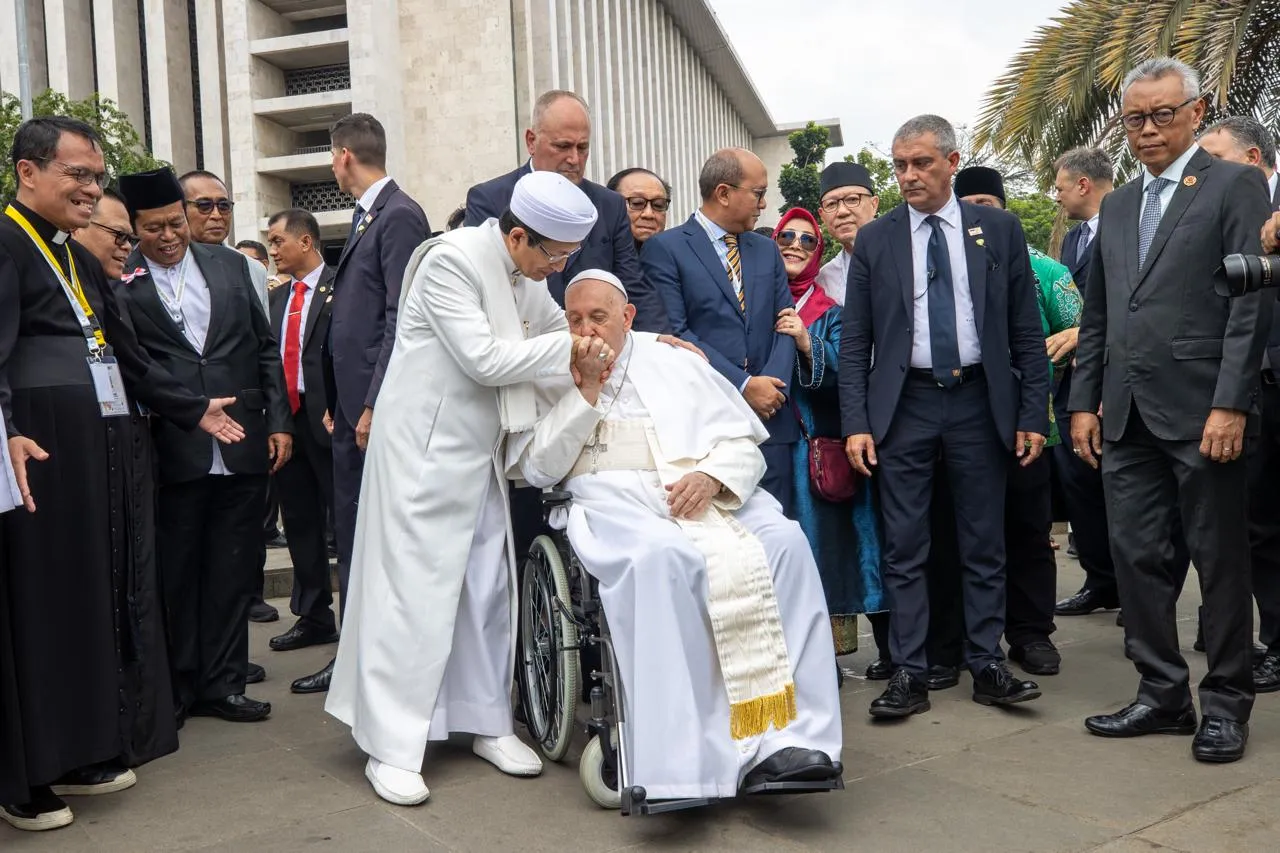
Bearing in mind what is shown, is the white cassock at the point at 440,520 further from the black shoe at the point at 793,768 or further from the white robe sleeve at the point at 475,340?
the black shoe at the point at 793,768

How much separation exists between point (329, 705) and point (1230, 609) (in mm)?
3205

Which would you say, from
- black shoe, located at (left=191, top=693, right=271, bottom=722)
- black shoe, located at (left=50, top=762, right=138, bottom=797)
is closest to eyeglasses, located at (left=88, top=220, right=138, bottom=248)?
black shoe, located at (left=191, top=693, right=271, bottom=722)

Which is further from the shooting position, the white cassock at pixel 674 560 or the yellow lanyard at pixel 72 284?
the yellow lanyard at pixel 72 284

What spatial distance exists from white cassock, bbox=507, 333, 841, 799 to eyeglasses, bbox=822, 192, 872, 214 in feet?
7.03

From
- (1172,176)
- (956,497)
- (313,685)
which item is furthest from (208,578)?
(1172,176)

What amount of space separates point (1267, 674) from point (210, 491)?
456 cm

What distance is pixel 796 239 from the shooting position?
19.4 ft

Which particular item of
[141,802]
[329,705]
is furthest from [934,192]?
[141,802]

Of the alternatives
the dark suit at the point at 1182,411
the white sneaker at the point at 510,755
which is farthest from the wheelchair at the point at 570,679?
the dark suit at the point at 1182,411

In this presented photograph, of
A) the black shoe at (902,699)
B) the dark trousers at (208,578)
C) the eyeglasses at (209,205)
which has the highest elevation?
the eyeglasses at (209,205)

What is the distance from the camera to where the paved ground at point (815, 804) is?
3.54 metres

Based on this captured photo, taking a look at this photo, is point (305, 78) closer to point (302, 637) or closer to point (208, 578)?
point (302, 637)

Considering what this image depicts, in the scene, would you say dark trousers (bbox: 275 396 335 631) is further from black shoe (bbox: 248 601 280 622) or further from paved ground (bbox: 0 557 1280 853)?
paved ground (bbox: 0 557 1280 853)

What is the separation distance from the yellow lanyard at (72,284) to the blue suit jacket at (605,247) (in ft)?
5.17
